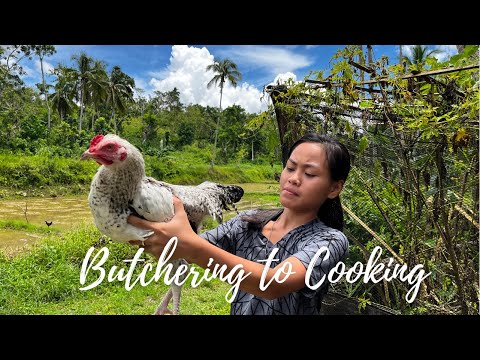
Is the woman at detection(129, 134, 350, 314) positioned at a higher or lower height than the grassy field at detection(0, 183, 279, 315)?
higher

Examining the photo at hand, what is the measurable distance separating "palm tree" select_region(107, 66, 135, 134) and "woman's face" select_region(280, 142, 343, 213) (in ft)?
44.7

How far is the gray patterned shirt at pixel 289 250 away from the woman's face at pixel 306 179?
0.08m

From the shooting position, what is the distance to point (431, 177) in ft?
5.71

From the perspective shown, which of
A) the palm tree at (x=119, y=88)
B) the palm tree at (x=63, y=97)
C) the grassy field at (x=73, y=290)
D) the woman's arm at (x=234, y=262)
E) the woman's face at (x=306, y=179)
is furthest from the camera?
the palm tree at (x=63, y=97)

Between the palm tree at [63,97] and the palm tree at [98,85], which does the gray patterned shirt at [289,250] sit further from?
the palm tree at [63,97]

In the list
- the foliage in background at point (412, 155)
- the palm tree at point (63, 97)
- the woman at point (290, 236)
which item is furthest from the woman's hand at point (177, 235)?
the palm tree at point (63, 97)

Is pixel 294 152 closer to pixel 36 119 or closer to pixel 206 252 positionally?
pixel 206 252

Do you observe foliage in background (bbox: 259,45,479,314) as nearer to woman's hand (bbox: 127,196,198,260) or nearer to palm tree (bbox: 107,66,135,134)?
woman's hand (bbox: 127,196,198,260)

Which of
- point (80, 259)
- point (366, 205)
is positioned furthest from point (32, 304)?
point (366, 205)

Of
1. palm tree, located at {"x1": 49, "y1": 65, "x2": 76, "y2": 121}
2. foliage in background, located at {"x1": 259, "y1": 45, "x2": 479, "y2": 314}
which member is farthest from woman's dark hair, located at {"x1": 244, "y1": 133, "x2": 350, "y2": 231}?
palm tree, located at {"x1": 49, "y1": 65, "x2": 76, "y2": 121}

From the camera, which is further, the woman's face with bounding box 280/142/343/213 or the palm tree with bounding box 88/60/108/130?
the palm tree with bounding box 88/60/108/130

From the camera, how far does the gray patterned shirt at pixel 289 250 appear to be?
3.01 ft

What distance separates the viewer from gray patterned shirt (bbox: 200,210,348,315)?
92 cm

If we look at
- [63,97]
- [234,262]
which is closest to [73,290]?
[234,262]
